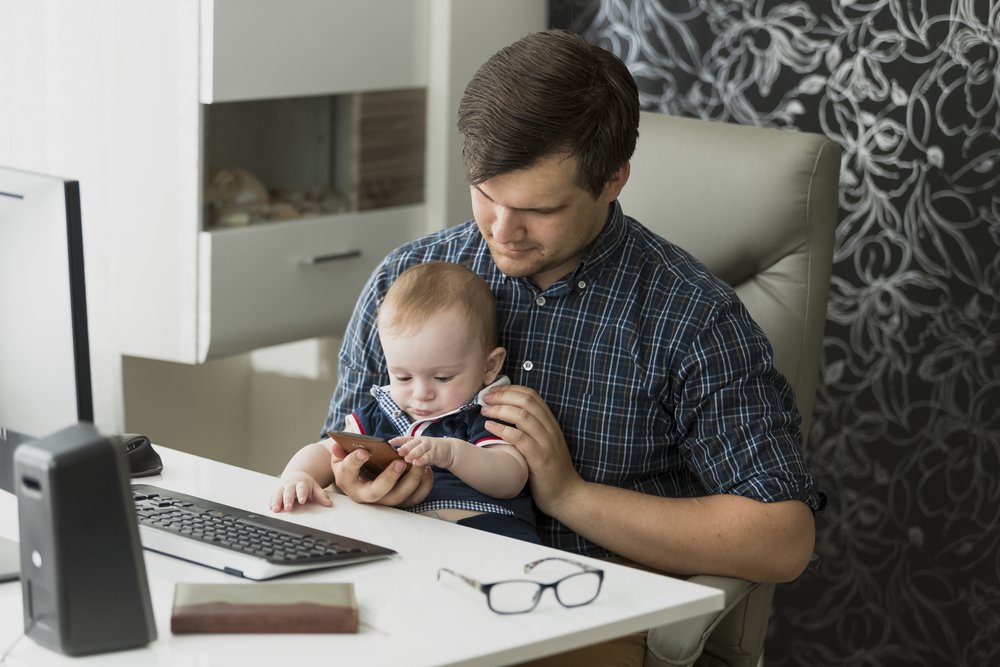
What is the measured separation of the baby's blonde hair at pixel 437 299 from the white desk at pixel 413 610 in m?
0.25

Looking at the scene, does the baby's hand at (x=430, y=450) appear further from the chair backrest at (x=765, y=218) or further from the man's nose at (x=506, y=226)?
the chair backrest at (x=765, y=218)

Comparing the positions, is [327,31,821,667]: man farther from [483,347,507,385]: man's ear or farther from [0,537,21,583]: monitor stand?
[0,537,21,583]: monitor stand

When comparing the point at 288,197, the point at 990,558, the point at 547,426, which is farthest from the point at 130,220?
the point at 990,558

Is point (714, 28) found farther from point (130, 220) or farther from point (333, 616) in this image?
point (333, 616)

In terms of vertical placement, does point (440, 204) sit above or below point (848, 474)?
above

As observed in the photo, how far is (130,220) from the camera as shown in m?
2.39

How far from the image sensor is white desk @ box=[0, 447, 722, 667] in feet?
3.72

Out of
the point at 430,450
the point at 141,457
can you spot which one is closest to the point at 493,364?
the point at 430,450

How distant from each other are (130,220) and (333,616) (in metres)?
1.40

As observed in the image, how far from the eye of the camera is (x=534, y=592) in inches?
50.4

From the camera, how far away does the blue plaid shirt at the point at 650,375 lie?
5.49 feet

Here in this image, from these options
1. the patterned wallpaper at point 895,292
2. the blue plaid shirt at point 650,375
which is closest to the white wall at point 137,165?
the patterned wallpaper at point 895,292

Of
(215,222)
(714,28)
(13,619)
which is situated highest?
(714,28)

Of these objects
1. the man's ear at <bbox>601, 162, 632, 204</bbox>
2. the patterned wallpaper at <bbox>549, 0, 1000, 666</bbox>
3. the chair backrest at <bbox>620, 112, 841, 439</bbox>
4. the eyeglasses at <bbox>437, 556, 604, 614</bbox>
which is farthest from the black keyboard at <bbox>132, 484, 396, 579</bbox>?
the patterned wallpaper at <bbox>549, 0, 1000, 666</bbox>
